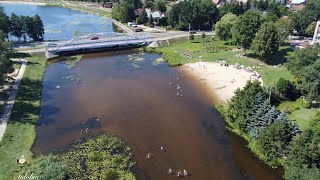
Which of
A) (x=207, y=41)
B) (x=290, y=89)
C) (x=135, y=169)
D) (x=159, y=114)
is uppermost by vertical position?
(x=207, y=41)

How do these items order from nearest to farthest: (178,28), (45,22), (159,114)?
(159,114), (178,28), (45,22)

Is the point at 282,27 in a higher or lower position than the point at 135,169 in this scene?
higher

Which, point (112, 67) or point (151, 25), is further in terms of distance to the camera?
point (151, 25)

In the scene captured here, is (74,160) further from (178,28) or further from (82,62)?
(178,28)

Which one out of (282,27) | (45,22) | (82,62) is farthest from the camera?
(45,22)

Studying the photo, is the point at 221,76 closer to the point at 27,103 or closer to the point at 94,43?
the point at 94,43

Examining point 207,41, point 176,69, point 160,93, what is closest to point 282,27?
point 207,41

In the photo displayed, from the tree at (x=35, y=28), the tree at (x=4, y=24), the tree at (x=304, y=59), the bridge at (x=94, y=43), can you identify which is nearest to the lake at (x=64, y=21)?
the tree at (x=35, y=28)

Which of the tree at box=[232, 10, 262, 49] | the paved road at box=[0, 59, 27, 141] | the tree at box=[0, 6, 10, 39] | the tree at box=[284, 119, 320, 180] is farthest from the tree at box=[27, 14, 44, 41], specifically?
the tree at box=[284, 119, 320, 180]
